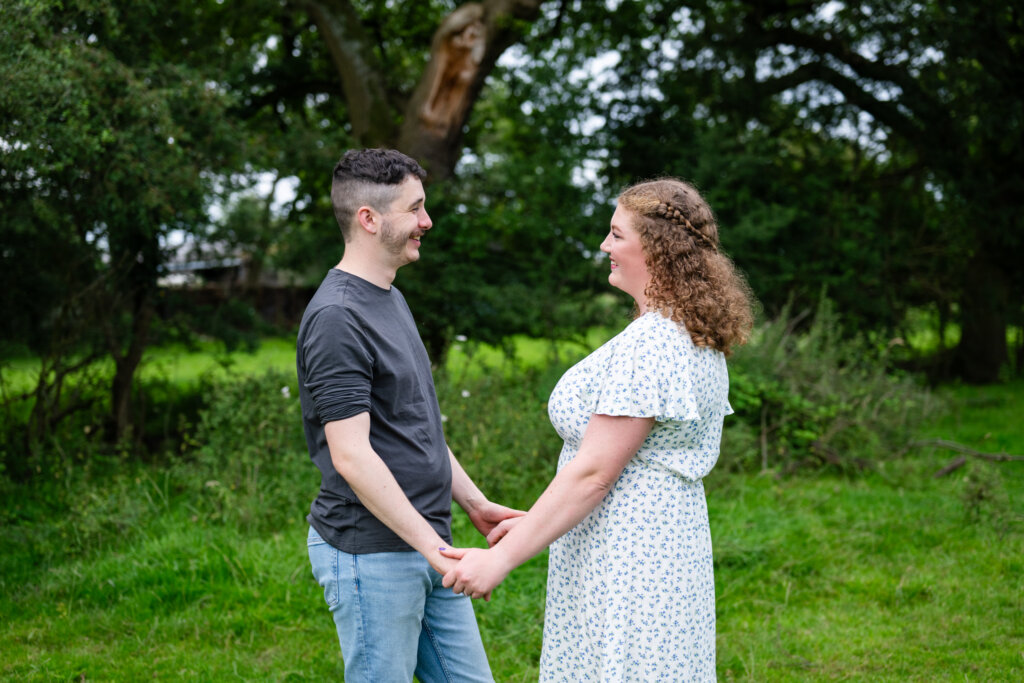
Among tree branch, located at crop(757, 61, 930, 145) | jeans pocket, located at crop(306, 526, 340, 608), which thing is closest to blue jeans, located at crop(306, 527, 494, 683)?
jeans pocket, located at crop(306, 526, 340, 608)

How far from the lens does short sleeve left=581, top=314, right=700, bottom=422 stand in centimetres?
223

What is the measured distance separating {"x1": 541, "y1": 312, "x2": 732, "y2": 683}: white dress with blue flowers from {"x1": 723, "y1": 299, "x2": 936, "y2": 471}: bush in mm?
4535

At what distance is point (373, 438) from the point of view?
92.1 inches

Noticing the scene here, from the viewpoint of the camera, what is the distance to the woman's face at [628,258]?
95.3 inches

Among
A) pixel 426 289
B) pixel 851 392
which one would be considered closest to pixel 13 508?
pixel 426 289

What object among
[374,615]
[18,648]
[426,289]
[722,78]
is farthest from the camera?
[722,78]

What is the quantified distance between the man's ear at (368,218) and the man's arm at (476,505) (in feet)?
2.62

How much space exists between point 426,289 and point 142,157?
3228mm

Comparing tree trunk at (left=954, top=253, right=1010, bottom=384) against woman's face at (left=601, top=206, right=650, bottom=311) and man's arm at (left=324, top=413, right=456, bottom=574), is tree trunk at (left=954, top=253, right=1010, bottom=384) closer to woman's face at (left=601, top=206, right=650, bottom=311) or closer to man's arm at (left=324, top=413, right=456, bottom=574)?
woman's face at (left=601, top=206, right=650, bottom=311)

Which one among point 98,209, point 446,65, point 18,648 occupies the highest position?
point 446,65

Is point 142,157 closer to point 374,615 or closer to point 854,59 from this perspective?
point 374,615

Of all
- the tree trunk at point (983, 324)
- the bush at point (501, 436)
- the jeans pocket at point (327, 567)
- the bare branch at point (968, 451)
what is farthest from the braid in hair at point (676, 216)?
the tree trunk at point (983, 324)

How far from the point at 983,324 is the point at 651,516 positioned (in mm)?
12813

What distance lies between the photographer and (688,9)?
11742mm
